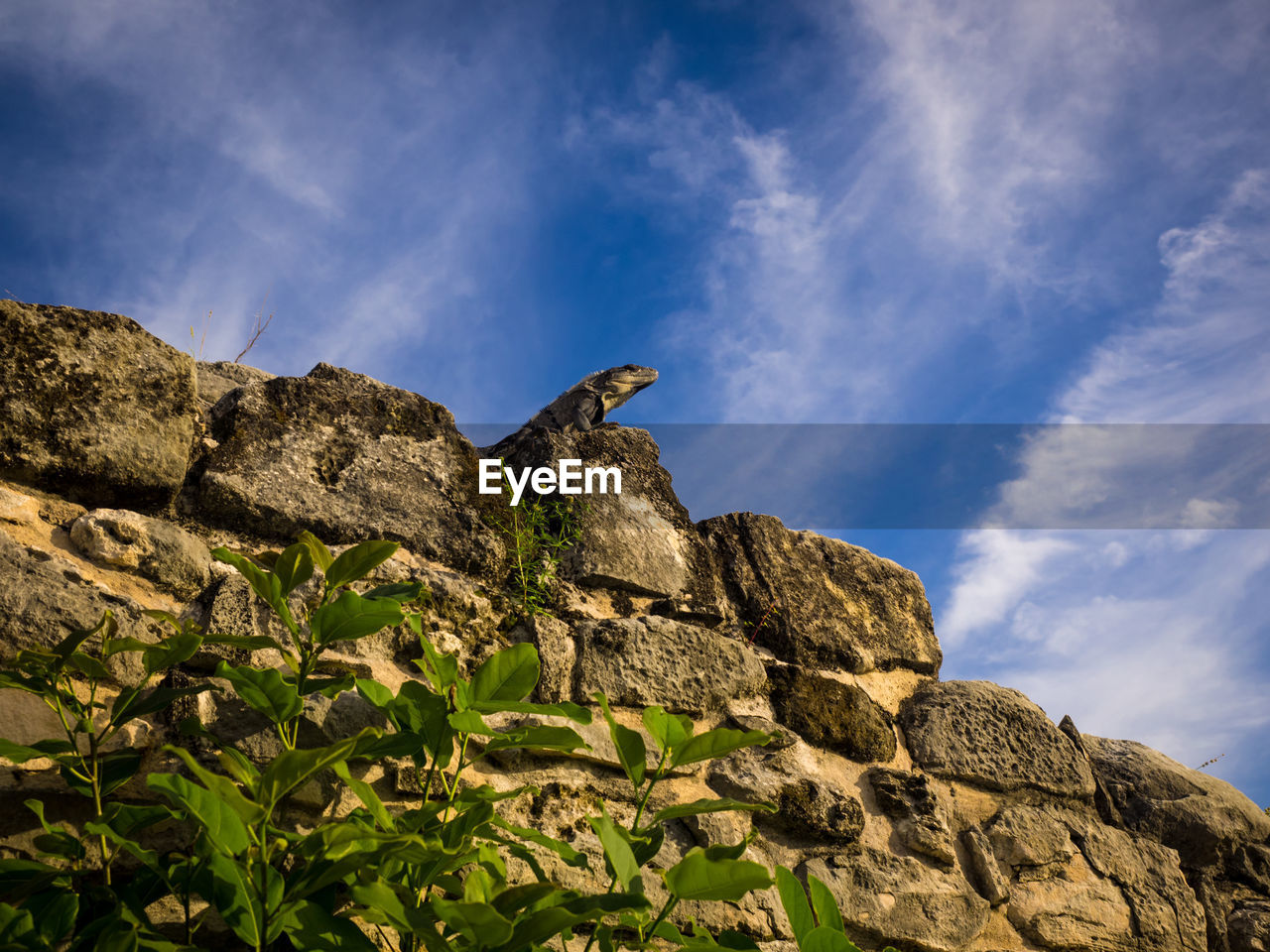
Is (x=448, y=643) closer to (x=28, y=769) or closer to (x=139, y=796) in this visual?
(x=139, y=796)

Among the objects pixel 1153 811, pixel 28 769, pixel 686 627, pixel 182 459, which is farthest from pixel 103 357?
pixel 1153 811

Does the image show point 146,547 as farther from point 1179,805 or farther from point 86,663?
point 1179,805

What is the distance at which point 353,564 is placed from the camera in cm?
120

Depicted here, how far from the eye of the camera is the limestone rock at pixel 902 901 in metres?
1.82

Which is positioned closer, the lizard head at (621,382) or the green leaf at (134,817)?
the green leaf at (134,817)

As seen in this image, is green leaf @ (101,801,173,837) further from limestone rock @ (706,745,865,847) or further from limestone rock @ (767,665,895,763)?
limestone rock @ (767,665,895,763)

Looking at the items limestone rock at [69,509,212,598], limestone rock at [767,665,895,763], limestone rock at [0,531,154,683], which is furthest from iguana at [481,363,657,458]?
limestone rock at [0,531,154,683]

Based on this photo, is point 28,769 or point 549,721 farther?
point 549,721

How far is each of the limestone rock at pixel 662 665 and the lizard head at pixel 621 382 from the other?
125 inches

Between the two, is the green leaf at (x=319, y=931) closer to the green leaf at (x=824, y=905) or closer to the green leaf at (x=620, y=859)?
the green leaf at (x=620, y=859)

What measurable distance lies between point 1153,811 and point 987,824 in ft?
2.05

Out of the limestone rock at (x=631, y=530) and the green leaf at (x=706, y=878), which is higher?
the limestone rock at (x=631, y=530)

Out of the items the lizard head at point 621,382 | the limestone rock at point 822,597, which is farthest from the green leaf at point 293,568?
the lizard head at point 621,382

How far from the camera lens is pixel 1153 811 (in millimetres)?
2408
